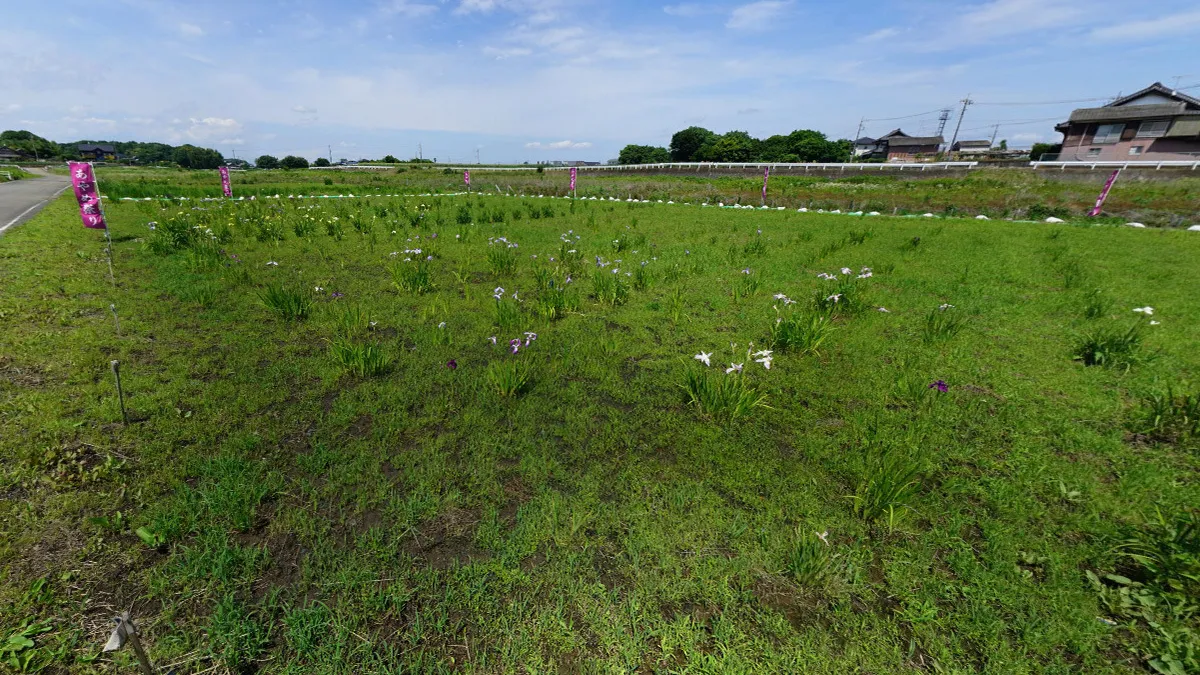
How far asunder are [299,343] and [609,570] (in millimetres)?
4338

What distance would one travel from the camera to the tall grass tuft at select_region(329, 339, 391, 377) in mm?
4113

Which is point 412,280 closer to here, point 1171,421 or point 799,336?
point 799,336

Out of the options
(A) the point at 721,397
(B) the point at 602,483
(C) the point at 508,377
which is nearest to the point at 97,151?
(C) the point at 508,377

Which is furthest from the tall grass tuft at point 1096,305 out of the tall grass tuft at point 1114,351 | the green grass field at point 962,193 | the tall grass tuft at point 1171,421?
the green grass field at point 962,193

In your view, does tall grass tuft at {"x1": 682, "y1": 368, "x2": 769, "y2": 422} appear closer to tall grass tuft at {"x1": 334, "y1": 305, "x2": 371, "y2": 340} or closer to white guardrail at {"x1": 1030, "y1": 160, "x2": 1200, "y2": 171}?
tall grass tuft at {"x1": 334, "y1": 305, "x2": 371, "y2": 340}

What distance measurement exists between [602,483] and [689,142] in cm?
8449

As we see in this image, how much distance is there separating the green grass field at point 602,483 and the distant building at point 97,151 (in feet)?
417

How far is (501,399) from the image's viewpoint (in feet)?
13.0

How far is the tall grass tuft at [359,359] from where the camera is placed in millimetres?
4113

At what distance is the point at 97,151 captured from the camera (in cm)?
9000

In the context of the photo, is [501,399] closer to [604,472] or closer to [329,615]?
[604,472]

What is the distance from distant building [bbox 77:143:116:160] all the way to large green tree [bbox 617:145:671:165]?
332 ft

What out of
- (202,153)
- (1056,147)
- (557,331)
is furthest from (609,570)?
(202,153)

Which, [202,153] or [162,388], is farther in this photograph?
[202,153]
